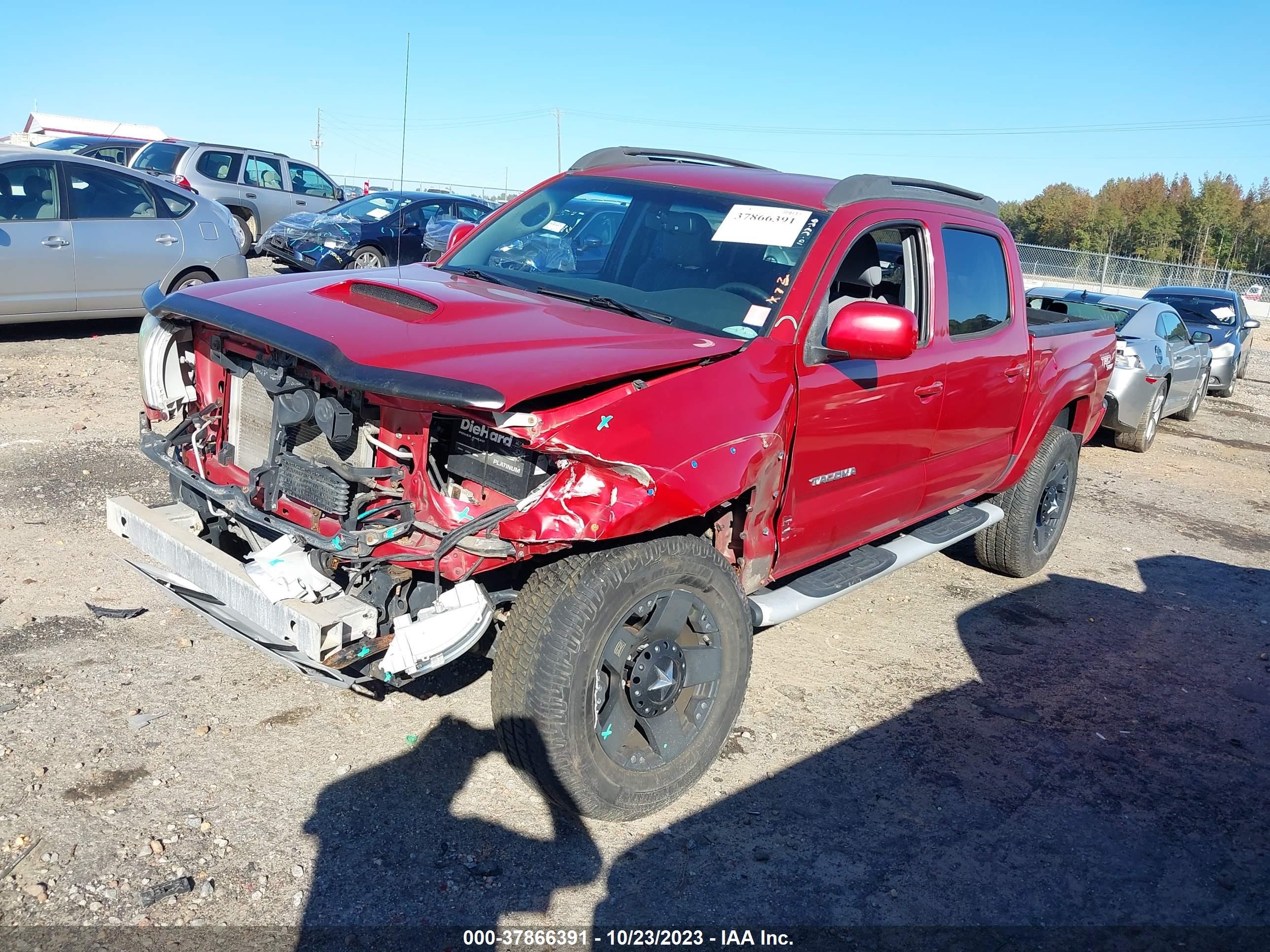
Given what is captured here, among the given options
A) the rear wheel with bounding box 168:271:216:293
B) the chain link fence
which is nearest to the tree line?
the chain link fence

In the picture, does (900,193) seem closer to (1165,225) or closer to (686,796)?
(686,796)

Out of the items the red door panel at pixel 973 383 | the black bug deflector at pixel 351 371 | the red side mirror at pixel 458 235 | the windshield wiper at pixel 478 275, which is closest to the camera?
the black bug deflector at pixel 351 371

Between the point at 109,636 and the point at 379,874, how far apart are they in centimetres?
196

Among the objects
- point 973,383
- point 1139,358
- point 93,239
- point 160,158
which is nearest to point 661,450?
point 973,383

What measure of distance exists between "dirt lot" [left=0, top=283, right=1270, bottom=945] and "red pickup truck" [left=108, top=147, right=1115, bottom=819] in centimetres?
33

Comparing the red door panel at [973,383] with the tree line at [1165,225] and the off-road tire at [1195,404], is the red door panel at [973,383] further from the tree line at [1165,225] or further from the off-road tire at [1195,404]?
the tree line at [1165,225]

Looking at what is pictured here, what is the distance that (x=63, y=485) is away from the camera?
5.92 m

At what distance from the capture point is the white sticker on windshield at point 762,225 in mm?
4039

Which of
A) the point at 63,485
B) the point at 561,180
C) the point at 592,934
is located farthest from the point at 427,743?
the point at 63,485

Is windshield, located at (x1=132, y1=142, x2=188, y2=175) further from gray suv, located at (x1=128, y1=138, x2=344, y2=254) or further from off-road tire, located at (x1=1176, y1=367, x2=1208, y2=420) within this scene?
off-road tire, located at (x1=1176, y1=367, x2=1208, y2=420)

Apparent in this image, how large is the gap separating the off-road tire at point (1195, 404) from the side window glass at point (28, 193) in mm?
12471

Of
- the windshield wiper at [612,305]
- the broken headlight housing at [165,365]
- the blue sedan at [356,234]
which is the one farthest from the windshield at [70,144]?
the windshield wiper at [612,305]

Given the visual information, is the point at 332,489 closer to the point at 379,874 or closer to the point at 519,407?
the point at 519,407

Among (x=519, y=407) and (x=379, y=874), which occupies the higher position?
(x=519, y=407)
